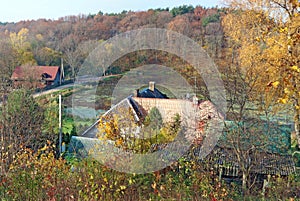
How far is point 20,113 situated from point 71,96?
8.07m

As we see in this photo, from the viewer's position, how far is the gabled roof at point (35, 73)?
54.9 ft

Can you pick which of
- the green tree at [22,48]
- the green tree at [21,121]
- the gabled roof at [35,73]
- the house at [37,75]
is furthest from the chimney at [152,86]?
the green tree at [22,48]

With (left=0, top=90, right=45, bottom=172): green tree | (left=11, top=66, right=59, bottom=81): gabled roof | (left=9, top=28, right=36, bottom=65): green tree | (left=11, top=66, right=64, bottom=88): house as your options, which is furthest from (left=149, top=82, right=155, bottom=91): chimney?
(left=9, top=28, right=36, bottom=65): green tree

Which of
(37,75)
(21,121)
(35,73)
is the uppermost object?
(35,73)

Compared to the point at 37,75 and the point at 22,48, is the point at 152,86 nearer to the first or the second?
the point at 37,75

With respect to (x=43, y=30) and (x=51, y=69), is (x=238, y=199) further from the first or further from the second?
(x=43, y=30)

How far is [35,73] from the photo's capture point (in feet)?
59.7

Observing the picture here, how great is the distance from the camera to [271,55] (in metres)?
6.70

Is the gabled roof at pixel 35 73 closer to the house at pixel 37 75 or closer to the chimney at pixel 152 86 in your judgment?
the house at pixel 37 75

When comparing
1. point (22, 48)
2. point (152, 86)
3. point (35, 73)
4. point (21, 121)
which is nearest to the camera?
point (21, 121)

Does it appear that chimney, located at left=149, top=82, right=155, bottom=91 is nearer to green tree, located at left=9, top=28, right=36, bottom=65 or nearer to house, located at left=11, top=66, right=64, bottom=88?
house, located at left=11, top=66, right=64, bottom=88

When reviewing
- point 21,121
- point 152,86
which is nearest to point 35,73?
point 152,86

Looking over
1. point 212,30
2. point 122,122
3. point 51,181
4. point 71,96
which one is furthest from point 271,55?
point 71,96

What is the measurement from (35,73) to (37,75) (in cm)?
15
